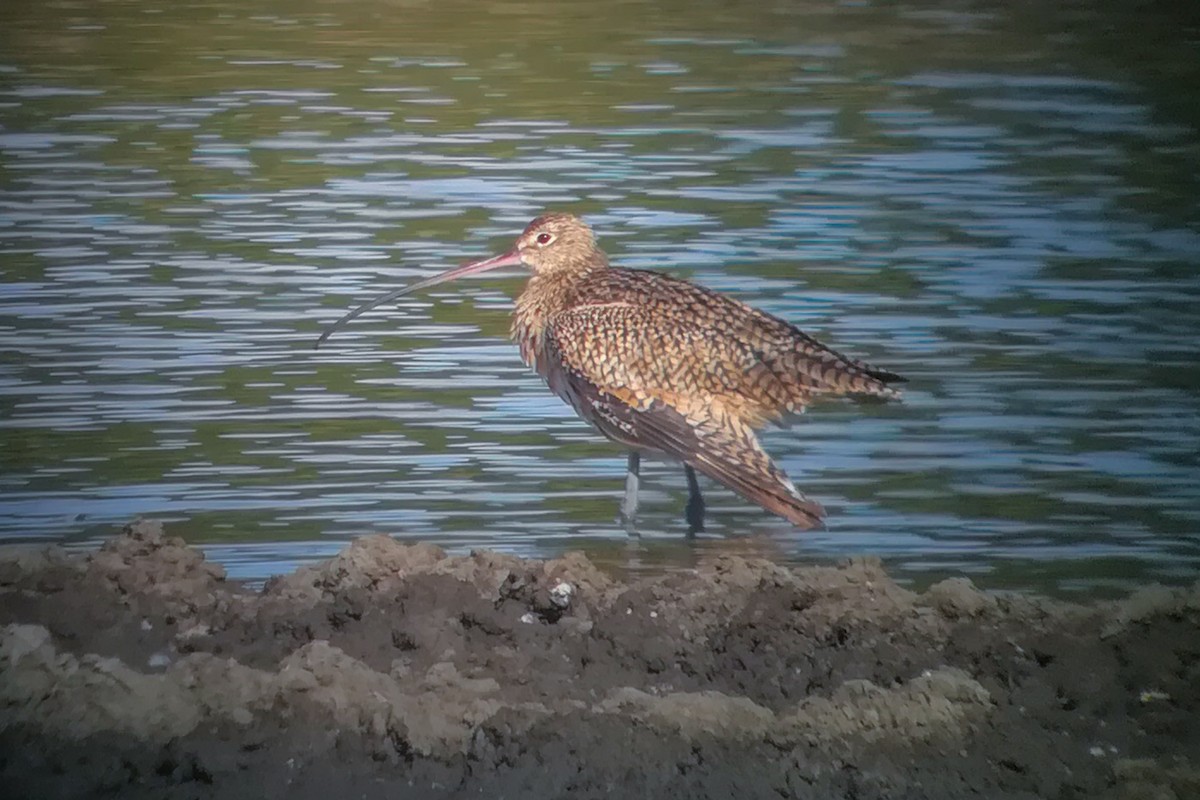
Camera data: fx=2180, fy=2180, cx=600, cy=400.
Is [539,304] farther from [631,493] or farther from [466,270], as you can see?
[631,493]

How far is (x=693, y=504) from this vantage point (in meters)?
6.82

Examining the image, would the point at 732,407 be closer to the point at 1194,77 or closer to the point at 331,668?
the point at 331,668

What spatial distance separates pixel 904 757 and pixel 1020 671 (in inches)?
20.0

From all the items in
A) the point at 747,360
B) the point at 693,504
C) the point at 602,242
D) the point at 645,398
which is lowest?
the point at 602,242

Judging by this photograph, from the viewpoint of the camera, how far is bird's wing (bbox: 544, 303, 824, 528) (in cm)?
643

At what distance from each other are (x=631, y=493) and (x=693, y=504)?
0.83ft

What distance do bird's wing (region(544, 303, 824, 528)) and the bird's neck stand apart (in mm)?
230

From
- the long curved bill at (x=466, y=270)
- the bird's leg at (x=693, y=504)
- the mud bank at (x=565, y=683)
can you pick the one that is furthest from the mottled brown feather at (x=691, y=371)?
the mud bank at (x=565, y=683)

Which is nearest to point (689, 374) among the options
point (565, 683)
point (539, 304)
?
point (539, 304)

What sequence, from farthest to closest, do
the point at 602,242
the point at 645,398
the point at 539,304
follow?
the point at 602,242 → the point at 539,304 → the point at 645,398

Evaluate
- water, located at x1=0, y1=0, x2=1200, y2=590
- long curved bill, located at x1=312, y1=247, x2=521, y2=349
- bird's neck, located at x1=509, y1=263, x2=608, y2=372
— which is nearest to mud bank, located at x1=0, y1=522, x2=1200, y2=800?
water, located at x1=0, y1=0, x2=1200, y2=590

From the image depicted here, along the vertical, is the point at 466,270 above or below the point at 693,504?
above

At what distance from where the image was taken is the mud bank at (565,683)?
13.7 feet

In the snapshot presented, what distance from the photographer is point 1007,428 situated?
747 centimetres
